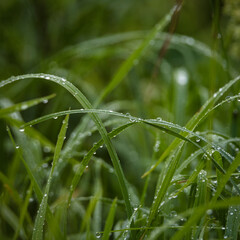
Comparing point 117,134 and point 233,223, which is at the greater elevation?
point 117,134

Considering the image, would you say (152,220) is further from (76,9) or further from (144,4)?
(144,4)

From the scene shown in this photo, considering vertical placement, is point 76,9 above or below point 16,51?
above

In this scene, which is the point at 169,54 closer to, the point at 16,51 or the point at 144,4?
the point at 144,4

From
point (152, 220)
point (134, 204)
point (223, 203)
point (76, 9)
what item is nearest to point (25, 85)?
point (76, 9)

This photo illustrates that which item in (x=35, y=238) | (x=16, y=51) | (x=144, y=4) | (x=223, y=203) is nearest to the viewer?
(x=223, y=203)

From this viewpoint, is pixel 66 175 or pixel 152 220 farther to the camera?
pixel 66 175

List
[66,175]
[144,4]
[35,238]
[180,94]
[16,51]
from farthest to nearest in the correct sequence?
[144,4] < [16,51] < [66,175] < [180,94] < [35,238]

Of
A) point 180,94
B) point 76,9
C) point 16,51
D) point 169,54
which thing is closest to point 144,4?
point 169,54

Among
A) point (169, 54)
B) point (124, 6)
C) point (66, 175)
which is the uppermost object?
point (124, 6)
